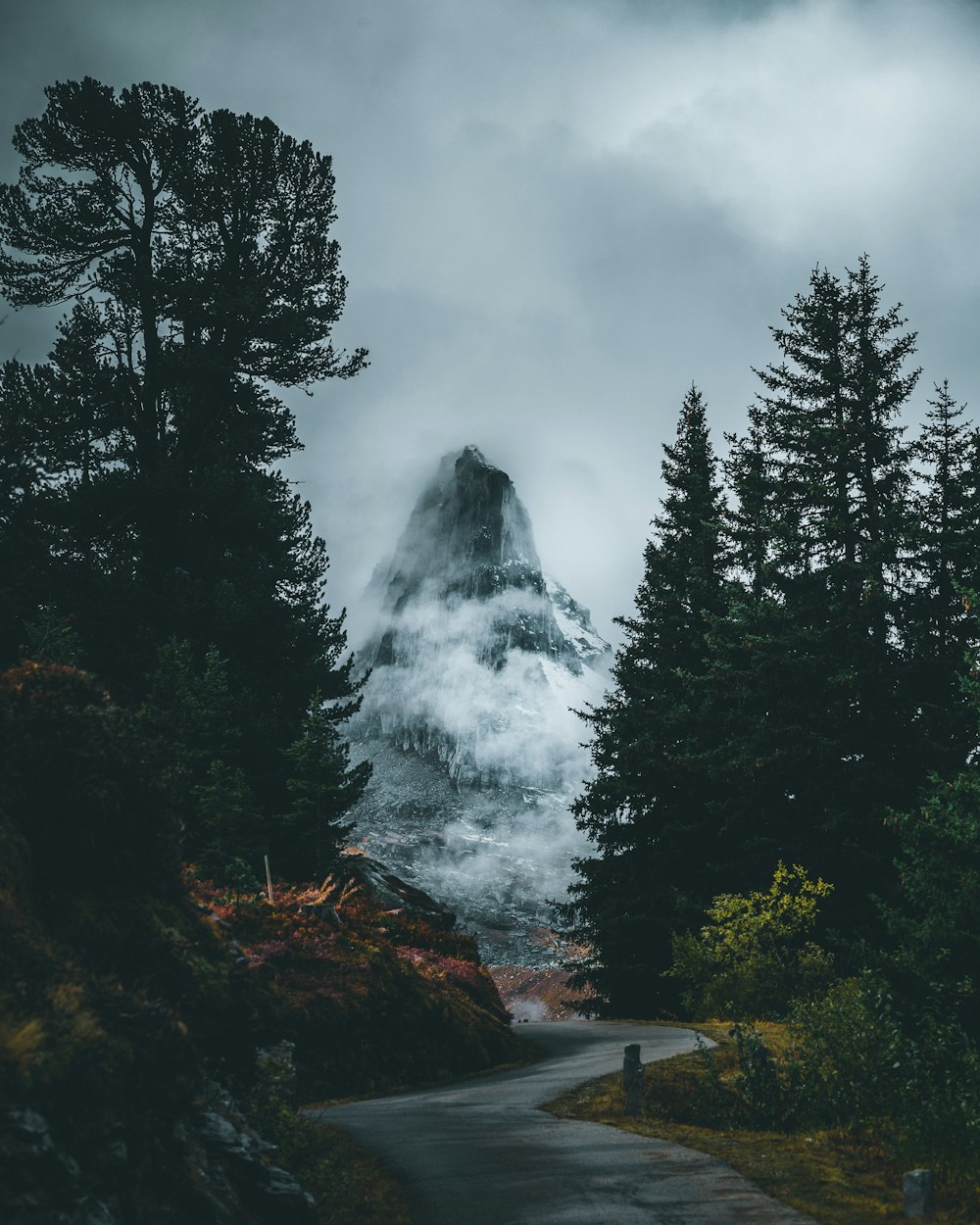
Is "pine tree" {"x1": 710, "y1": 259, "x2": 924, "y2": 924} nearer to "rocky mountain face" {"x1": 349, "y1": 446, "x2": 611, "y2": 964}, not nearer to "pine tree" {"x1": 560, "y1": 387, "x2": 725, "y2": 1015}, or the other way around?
"pine tree" {"x1": 560, "y1": 387, "x2": 725, "y2": 1015}

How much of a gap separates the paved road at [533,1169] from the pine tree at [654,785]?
12.8 metres

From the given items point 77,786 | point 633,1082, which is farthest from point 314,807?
point 77,786

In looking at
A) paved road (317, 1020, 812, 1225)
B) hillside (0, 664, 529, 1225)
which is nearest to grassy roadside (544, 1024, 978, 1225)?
paved road (317, 1020, 812, 1225)

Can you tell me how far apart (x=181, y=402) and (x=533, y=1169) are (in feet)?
74.8

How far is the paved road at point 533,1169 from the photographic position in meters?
7.12

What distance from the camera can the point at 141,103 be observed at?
2512 cm

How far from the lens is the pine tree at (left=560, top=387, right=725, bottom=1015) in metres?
25.8

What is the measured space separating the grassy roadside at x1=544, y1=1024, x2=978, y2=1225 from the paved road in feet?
1.14

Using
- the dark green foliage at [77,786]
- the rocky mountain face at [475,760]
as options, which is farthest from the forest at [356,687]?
the rocky mountain face at [475,760]

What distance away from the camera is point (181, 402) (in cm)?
2547

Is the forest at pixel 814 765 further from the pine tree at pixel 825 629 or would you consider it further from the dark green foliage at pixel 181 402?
the dark green foliage at pixel 181 402

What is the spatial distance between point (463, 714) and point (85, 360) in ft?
515

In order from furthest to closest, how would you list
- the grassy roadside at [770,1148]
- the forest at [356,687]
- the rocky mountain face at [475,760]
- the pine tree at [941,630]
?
the rocky mountain face at [475,760], the pine tree at [941,630], the forest at [356,687], the grassy roadside at [770,1148]

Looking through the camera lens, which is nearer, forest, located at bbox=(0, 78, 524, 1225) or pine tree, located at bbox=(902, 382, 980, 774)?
forest, located at bbox=(0, 78, 524, 1225)
